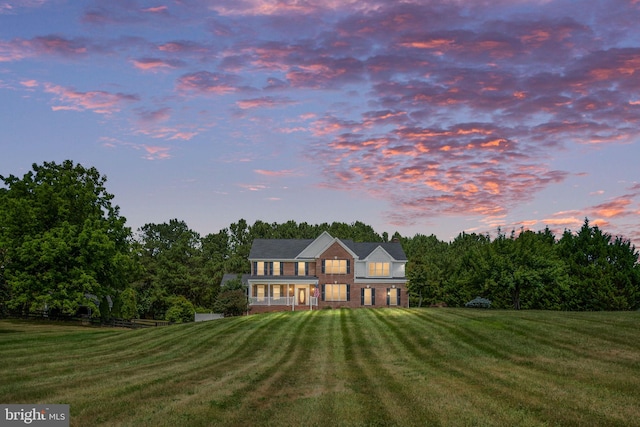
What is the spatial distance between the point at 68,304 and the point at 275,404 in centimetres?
3805

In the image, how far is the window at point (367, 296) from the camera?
69812 millimetres

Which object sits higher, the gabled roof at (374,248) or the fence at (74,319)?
the gabled roof at (374,248)

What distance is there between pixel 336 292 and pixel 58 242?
3330 centimetres

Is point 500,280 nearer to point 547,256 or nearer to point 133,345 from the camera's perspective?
point 547,256

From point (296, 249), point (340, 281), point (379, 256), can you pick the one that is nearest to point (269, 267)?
point (296, 249)

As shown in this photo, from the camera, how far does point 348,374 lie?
21.3m

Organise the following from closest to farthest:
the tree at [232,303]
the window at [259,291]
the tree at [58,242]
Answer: the tree at [58,242], the tree at [232,303], the window at [259,291]

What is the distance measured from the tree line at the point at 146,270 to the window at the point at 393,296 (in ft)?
7.57

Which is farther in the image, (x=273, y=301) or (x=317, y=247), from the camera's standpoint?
(x=317, y=247)

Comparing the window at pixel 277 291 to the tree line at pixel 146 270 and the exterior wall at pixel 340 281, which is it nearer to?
the exterior wall at pixel 340 281

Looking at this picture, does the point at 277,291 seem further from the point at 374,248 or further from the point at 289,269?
the point at 374,248

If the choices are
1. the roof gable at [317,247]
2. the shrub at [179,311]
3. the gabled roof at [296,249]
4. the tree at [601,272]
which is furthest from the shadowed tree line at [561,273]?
the shrub at [179,311]

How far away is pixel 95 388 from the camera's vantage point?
59.5 ft

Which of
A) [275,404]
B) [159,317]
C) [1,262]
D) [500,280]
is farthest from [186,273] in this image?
[275,404]
